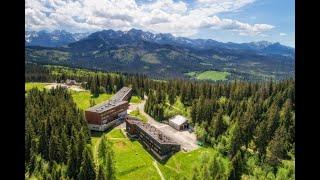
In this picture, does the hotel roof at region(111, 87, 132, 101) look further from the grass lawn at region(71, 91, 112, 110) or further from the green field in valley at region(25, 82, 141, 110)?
the grass lawn at region(71, 91, 112, 110)

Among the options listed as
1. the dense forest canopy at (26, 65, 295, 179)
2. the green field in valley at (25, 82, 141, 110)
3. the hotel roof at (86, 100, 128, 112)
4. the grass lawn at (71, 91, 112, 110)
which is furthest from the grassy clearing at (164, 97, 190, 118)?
the grass lawn at (71, 91, 112, 110)

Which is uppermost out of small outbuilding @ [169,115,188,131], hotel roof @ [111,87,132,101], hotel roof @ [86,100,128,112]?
hotel roof @ [111,87,132,101]

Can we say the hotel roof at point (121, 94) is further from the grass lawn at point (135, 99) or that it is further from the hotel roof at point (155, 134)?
the hotel roof at point (155, 134)

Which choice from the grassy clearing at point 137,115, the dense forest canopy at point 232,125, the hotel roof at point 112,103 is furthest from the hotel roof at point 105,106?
→ the dense forest canopy at point 232,125

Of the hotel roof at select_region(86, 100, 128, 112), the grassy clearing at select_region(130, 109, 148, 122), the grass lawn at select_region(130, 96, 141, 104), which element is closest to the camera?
the hotel roof at select_region(86, 100, 128, 112)

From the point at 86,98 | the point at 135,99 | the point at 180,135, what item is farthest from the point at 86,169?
the point at 86,98

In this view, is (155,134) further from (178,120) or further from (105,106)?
(105,106)
